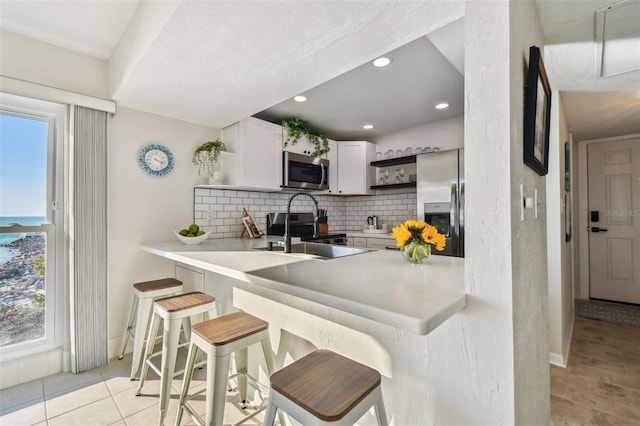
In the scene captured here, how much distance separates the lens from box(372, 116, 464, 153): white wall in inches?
140

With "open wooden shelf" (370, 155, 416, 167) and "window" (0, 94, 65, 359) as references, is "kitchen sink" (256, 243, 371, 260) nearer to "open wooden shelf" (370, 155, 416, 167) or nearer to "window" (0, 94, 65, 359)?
"window" (0, 94, 65, 359)

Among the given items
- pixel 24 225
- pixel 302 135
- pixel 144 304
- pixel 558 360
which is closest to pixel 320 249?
pixel 144 304

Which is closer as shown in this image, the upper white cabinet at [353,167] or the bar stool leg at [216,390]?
the bar stool leg at [216,390]

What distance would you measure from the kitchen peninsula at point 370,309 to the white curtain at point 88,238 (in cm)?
114

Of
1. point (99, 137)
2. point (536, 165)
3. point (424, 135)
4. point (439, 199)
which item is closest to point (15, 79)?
point (99, 137)

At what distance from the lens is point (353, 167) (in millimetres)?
4035

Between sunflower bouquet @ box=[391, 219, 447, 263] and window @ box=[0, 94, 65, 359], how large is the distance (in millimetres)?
2609

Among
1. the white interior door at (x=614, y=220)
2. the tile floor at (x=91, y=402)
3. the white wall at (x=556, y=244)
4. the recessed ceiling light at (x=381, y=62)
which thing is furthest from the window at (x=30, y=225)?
the white interior door at (x=614, y=220)

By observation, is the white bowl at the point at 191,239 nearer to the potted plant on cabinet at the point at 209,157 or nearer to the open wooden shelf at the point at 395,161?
the potted plant on cabinet at the point at 209,157

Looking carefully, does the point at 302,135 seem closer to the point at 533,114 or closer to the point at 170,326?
the point at 170,326

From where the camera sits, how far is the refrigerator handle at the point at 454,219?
9.92ft

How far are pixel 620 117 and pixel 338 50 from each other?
3.26m

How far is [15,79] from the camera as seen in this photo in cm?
194

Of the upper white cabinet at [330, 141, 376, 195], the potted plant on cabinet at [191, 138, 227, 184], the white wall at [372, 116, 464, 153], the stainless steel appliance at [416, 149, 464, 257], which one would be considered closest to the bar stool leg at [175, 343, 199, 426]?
the potted plant on cabinet at [191, 138, 227, 184]
